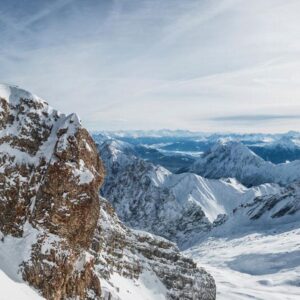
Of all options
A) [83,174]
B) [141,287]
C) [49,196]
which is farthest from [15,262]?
[141,287]

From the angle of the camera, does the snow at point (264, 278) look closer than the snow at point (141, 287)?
No

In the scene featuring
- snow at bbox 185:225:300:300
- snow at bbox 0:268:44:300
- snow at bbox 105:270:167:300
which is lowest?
snow at bbox 185:225:300:300

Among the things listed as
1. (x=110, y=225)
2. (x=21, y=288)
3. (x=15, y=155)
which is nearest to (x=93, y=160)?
(x=15, y=155)

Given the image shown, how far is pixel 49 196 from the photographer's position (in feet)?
215

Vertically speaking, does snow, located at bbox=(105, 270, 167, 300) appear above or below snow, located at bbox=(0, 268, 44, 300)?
below

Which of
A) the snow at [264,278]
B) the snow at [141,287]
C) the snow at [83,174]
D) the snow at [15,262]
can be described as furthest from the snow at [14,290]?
the snow at [264,278]

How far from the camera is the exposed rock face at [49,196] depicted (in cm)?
6178

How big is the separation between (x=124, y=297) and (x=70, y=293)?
1632cm

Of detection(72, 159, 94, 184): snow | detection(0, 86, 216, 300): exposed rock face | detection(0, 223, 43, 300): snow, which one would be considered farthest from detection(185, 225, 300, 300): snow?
detection(0, 223, 43, 300): snow

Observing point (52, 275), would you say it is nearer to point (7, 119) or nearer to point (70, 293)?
point (70, 293)

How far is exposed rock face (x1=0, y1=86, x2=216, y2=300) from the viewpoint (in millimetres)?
61781

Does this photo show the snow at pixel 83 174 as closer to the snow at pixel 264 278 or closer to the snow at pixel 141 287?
the snow at pixel 141 287

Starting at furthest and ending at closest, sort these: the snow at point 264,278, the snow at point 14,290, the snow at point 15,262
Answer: the snow at point 264,278 < the snow at point 15,262 < the snow at point 14,290

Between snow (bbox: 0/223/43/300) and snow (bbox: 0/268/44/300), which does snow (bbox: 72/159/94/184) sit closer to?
snow (bbox: 0/223/43/300)
